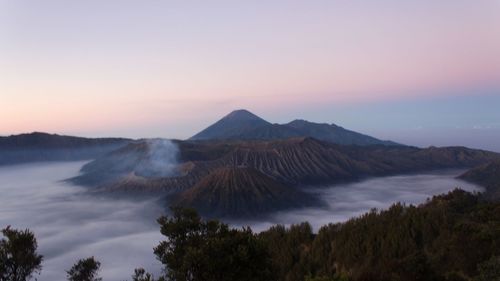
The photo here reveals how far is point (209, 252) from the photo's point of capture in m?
20.0

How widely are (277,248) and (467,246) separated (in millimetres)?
37086

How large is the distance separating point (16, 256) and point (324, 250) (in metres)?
47.0

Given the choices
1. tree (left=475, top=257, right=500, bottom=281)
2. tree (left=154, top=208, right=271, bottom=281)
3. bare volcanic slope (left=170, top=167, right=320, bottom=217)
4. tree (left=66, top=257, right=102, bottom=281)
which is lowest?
bare volcanic slope (left=170, top=167, right=320, bottom=217)

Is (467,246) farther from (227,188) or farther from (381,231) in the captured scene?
(227,188)

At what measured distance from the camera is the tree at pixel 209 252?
19828 millimetres

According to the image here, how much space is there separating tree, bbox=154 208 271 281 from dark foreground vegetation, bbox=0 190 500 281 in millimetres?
46

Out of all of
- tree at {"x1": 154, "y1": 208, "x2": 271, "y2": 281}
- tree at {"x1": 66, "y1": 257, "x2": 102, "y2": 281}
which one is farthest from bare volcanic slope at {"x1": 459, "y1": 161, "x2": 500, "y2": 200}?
Result: tree at {"x1": 66, "y1": 257, "x2": 102, "y2": 281}

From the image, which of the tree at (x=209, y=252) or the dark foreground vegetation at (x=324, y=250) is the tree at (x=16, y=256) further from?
the tree at (x=209, y=252)

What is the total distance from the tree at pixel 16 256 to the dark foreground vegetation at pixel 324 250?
0.05 m

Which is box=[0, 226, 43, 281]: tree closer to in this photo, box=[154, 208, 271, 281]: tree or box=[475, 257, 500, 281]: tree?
box=[154, 208, 271, 281]: tree

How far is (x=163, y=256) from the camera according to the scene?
79.7ft

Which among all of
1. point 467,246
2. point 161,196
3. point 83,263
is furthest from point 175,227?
point 161,196

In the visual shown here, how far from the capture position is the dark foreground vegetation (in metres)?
20.6

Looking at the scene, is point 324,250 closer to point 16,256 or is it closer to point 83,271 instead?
point 83,271
